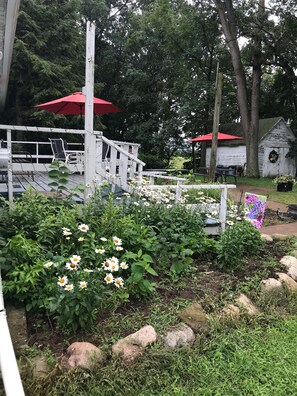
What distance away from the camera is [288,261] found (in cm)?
351

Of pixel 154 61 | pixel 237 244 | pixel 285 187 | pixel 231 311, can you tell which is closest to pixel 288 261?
pixel 237 244

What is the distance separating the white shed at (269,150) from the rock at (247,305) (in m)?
16.9

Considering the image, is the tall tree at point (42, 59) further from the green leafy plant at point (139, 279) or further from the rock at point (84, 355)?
the rock at point (84, 355)

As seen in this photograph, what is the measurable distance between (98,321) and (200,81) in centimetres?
1607

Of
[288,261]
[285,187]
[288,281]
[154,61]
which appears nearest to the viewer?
[288,281]

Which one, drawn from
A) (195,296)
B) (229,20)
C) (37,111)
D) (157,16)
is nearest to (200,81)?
(229,20)

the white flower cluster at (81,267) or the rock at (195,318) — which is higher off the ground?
the white flower cluster at (81,267)

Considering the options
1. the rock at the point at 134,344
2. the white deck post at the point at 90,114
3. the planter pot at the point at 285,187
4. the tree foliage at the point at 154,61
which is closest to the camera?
the rock at the point at 134,344

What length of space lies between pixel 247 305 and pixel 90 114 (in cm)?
268

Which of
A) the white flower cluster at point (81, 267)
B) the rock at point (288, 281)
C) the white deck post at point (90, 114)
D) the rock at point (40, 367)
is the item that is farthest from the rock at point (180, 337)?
the white deck post at point (90, 114)

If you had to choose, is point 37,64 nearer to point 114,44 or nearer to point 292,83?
point 114,44

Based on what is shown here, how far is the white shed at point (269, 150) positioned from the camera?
18672 mm

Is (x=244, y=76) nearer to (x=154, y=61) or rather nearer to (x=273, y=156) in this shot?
(x=273, y=156)

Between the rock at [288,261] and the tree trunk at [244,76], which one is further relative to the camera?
the tree trunk at [244,76]
